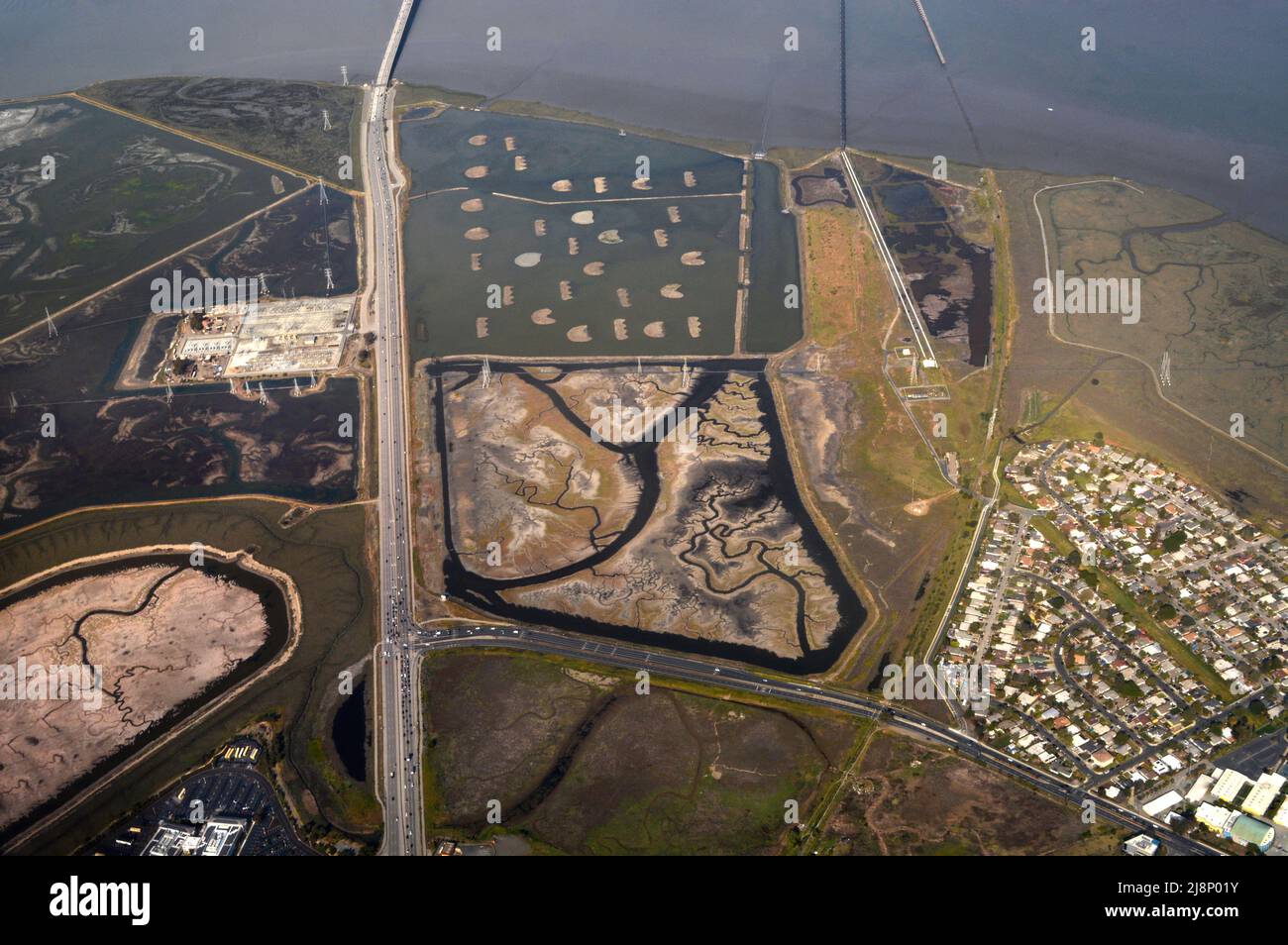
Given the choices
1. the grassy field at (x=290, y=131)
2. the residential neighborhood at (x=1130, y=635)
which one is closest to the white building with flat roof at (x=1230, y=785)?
the residential neighborhood at (x=1130, y=635)

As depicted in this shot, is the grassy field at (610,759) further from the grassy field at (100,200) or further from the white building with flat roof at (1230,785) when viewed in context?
the grassy field at (100,200)

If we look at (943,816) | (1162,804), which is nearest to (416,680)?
(943,816)

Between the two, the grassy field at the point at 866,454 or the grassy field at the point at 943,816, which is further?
the grassy field at the point at 866,454

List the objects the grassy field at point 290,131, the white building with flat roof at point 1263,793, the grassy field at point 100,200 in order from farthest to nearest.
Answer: the grassy field at point 290,131 → the grassy field at point 100,200 → the white building with flat roof at point 1263,793

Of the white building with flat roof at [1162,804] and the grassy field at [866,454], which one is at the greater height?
the grassy field at [866,454]

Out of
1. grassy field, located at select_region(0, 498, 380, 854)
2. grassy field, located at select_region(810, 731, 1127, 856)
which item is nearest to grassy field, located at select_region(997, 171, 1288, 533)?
grassy field, located at select_region(810, 731, 1127, 856)

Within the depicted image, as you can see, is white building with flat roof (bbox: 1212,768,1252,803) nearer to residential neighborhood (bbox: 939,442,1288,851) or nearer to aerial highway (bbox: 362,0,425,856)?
residential neighborhood (bbox: 939,442,1288,851)

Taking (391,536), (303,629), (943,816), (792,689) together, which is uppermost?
(391,536)

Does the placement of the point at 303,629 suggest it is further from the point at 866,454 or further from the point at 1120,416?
the point at 1120,416

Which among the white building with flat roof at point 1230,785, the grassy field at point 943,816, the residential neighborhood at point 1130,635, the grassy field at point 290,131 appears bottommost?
the grassy field at point 943,816
